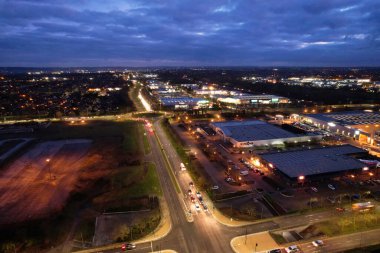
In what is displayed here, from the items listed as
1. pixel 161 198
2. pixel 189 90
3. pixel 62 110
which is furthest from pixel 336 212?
pixel 189 90

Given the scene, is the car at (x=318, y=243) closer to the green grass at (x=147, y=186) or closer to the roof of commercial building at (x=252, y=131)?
the green grass at (x=147, y=186)

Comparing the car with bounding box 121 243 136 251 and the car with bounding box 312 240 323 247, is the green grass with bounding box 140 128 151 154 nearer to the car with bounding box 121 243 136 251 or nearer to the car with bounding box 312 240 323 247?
the car with bounding box 121 243 136 251

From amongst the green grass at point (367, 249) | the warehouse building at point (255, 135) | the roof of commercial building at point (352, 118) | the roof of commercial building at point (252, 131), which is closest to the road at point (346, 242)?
the green grass at point (367, 249)

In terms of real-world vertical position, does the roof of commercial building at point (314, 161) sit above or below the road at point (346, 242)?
above

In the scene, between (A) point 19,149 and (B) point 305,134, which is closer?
(A) point 19,149

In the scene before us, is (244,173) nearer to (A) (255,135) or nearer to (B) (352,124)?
(A) (255,135)

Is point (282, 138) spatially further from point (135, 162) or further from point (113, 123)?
point (113, 123)

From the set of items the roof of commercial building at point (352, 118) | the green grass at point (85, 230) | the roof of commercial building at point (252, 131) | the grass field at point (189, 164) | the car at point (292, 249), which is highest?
the roof of commercial building at point (352, 118)
